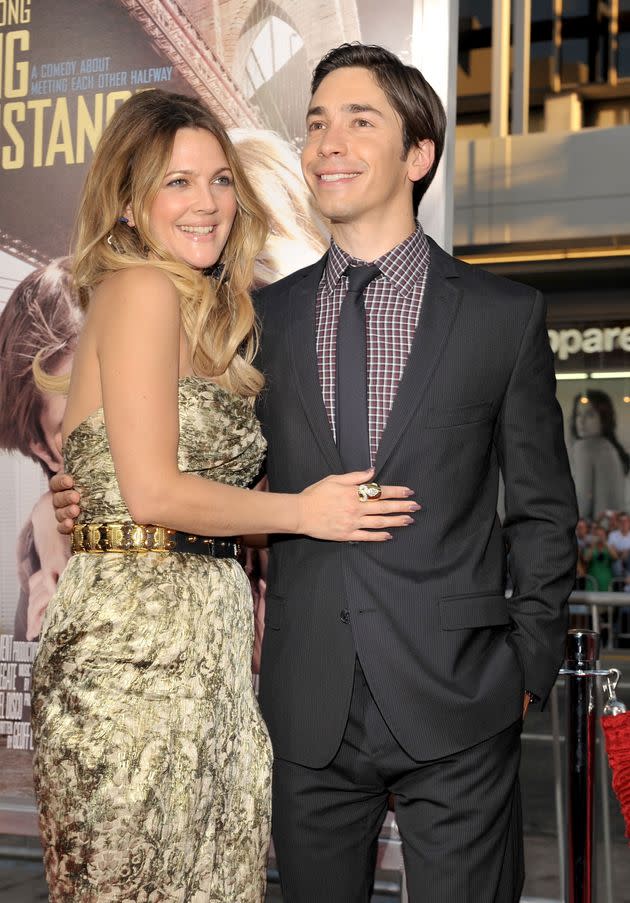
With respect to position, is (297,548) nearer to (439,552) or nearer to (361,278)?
(439,552)

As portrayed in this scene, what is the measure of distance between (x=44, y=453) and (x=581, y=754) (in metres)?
1.84

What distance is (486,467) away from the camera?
2293mm

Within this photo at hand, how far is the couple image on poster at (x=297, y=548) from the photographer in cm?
205

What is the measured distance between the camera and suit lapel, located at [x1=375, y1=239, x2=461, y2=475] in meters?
2.21

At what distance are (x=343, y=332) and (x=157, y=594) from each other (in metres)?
0.65

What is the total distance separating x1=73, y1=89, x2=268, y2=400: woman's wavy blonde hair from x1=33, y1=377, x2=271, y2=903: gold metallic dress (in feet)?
0.28

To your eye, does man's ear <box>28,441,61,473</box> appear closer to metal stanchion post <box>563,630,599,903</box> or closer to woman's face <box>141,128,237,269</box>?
woman's face <box>141,128,237,269</box>

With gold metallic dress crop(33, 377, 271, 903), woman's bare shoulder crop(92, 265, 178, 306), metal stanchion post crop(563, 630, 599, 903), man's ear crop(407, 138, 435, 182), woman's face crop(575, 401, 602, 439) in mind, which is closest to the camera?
gold metallic dress crop(33, 377, 271, 903)

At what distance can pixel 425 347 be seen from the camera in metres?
2.27

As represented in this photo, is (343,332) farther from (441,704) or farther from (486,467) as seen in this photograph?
(441,704)

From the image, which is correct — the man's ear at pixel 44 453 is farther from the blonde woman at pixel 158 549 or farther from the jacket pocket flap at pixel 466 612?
the jacket pocket flap at pixel 466 612

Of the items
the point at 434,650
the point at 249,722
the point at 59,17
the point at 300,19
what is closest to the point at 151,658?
the point at 249,722

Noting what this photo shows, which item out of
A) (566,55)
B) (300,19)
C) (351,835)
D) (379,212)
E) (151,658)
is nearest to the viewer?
(151,658)

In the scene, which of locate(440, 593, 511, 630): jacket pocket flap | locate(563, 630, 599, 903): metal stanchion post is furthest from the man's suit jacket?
locate(563, 630, 599, 903): metal stanchion post
